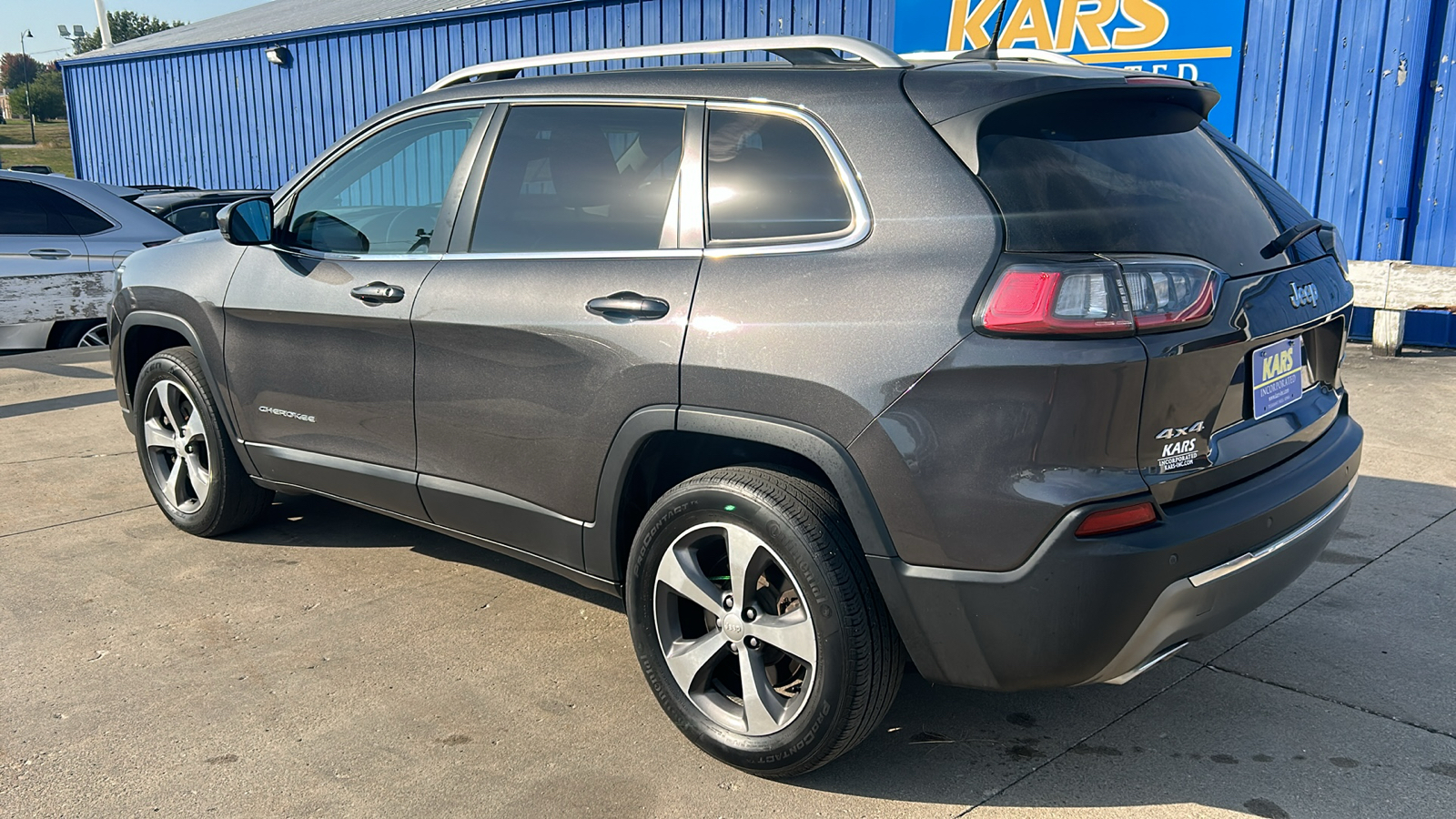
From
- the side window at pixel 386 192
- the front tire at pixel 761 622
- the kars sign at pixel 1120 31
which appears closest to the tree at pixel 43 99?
the kars sign at pixel 1120 31

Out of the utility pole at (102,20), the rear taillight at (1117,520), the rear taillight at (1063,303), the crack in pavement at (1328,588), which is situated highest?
the utility pole at (102,20)

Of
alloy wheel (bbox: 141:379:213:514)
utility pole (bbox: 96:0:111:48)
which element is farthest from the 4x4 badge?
utility pole (bbox: 96:0:111:48)

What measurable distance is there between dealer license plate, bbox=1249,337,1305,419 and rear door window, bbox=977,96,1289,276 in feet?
0.67

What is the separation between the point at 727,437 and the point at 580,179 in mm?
985

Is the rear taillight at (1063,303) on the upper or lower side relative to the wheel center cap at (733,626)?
upper

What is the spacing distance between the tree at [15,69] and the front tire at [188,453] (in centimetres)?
11622

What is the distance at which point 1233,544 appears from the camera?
2559 mm

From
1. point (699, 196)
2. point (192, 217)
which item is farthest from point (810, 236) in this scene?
point (192, 217)

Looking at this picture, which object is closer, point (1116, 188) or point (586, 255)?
point (1116, 188)

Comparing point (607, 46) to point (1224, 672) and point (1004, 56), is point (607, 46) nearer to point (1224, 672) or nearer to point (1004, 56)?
point (1004, 56)

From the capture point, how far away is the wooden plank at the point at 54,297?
822 cm

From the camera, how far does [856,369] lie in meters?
2.53

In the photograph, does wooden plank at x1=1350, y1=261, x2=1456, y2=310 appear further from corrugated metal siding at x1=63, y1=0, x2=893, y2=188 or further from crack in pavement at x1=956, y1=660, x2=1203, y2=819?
crack in pavement at x1=956, y1=660, x2=1203, y2=819

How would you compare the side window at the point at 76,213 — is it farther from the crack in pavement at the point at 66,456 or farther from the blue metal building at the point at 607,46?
the blue metal building at the point at 607,46
